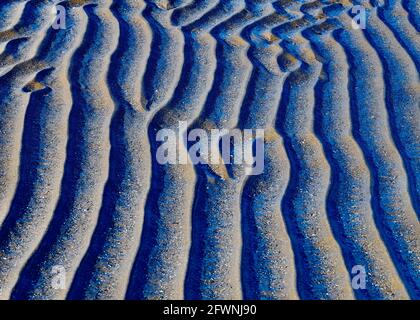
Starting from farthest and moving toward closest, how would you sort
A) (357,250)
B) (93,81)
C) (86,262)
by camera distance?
1. (93,81)
2. (357,250)
3. (86,262)

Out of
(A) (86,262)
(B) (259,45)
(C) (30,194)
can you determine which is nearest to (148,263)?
(A) (86,262)

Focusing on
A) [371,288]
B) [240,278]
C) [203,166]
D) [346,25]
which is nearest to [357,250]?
[371,288]

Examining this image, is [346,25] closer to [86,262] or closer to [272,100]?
[272,100]

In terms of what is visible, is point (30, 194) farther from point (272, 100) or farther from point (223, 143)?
point (272, 100)

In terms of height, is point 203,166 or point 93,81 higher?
point 93,81

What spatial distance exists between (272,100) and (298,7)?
3.69 feet

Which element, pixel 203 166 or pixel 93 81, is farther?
pixel 93 81

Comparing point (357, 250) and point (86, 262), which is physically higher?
point (86, 262)

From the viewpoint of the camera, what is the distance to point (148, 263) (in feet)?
7.69

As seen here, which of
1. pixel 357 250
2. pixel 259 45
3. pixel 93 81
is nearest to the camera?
pixel 357 250

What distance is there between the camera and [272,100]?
327cm

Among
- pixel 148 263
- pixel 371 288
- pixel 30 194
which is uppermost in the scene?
pixel 30 194

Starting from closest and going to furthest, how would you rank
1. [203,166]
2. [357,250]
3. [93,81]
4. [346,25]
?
[357,250] < [203,166] < [93,81] < [346,25]

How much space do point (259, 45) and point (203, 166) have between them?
1164mm
